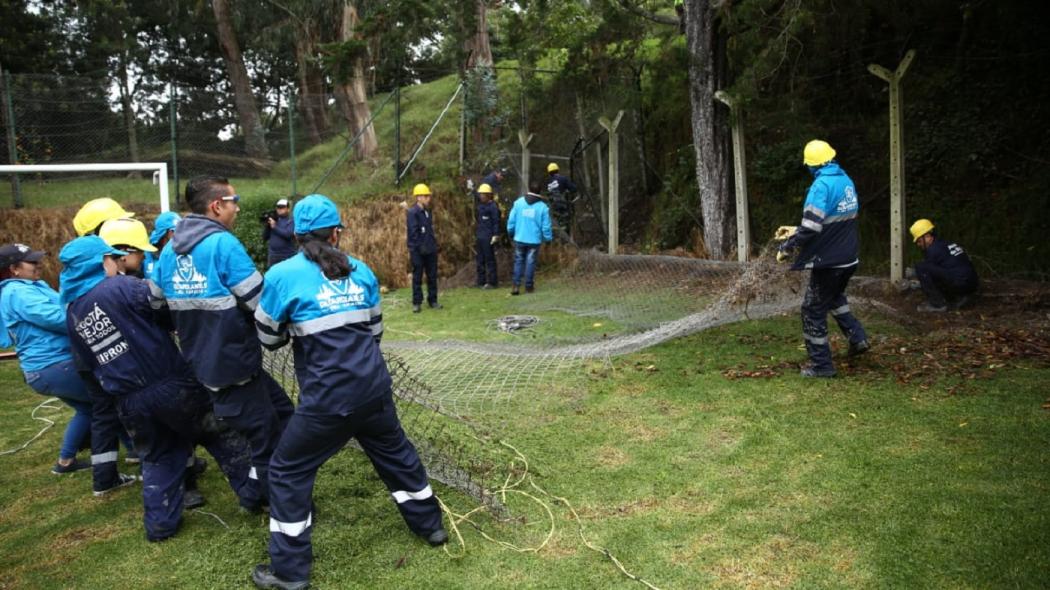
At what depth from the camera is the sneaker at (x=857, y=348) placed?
5598 millimetres

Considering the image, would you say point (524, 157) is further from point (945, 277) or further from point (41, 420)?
point (41, 420)

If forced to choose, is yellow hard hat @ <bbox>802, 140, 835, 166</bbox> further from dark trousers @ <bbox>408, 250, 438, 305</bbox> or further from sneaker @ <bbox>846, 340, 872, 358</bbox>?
dark trousers @ <bbox>408, 250, 438, 305</bbox>

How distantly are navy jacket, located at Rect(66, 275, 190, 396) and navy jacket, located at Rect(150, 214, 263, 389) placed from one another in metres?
0.38

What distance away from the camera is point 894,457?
402 centimetres

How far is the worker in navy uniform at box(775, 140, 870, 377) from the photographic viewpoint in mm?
5355

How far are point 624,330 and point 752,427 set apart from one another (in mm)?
2463

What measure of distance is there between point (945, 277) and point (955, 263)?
16cm

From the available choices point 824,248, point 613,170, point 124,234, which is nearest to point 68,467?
point 124,234

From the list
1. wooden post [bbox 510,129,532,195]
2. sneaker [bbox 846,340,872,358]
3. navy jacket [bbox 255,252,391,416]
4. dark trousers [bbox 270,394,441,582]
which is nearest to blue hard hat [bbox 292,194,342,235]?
navy jacket [bbox 255,252,391,416]

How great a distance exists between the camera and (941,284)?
7090 millimetres

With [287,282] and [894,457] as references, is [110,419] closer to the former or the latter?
[287,282]

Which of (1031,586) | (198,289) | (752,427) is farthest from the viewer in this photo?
(752,427)

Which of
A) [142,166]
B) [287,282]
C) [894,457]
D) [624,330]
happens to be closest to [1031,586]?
[894,457]

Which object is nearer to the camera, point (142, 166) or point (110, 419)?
point (110, 419)
